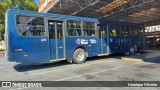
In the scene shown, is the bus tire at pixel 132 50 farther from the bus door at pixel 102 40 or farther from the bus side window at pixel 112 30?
the bus door at pixel 102 40

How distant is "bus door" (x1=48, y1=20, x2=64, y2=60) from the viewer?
1057 cm

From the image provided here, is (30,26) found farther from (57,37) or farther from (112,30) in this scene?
(112,30)

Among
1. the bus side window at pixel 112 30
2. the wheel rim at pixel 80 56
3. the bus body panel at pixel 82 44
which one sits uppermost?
the bus side window at pixel 112 30

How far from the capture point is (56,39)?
1077 cm

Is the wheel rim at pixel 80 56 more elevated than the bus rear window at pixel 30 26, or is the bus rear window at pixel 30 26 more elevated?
the bus rear window at pixel 30 26

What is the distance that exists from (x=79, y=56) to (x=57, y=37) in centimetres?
206

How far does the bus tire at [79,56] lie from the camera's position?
1179 cm

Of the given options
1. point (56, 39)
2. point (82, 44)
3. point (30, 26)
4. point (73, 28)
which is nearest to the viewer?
point (30, 26)

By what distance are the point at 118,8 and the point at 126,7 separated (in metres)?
A: 0.99

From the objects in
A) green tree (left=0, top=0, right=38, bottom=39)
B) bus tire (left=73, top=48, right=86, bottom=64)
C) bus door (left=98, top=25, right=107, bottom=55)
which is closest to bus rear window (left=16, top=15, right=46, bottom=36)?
bus tire (left=73, top=48, right=86, bottom=64)

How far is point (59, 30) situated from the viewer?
10953 millimetres

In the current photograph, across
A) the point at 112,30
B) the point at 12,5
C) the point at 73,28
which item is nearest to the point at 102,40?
the point at 112,30

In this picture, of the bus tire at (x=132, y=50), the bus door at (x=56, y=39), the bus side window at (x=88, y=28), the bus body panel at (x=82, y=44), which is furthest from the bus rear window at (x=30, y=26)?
the bus tire at (x=132, y=50)

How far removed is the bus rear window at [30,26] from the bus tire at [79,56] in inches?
102
